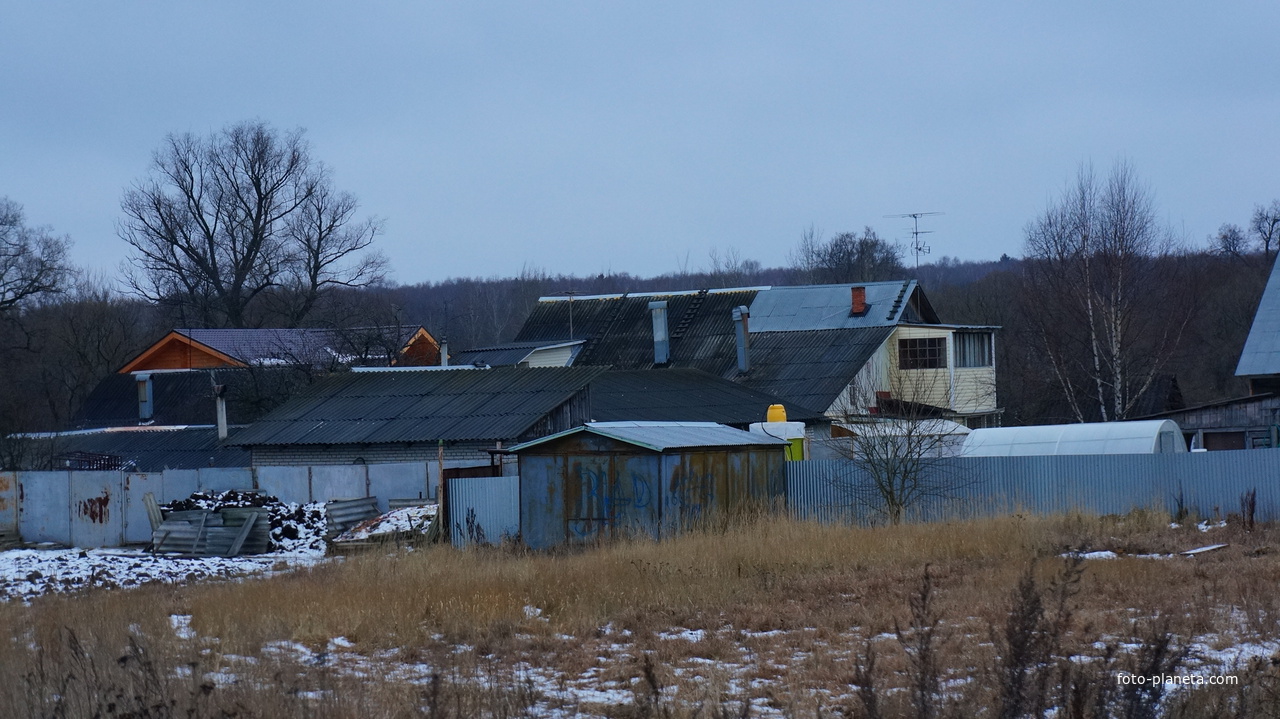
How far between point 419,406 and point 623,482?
452 inches

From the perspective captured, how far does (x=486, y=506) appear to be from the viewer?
914 inches

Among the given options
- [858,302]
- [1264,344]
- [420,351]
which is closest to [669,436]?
[1264,344]

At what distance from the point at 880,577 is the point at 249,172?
56145mm

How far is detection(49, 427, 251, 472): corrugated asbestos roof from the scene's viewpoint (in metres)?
35.1

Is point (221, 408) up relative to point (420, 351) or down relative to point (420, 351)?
down

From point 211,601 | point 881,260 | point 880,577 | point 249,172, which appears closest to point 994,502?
point 880,577

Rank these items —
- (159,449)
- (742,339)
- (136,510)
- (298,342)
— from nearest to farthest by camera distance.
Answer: (136,510)
(159,449)
(742,339)
(298,342)

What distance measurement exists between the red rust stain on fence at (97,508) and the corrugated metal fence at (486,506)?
29.6 feet

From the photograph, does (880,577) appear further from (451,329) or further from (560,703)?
(451,329)

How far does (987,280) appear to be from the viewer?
78500 mm

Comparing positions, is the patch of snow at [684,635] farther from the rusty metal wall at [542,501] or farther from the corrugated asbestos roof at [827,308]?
the corrugated asbestos roof at [827,308]

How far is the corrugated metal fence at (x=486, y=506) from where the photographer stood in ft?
75.1

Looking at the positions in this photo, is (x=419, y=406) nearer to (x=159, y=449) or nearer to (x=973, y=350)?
(x=159, y=449)

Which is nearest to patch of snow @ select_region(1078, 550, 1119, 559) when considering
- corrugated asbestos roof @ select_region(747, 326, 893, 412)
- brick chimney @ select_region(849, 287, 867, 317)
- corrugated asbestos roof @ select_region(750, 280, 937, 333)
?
corrugated asbestos roof @ select_region(747, 326, 893, 412)
